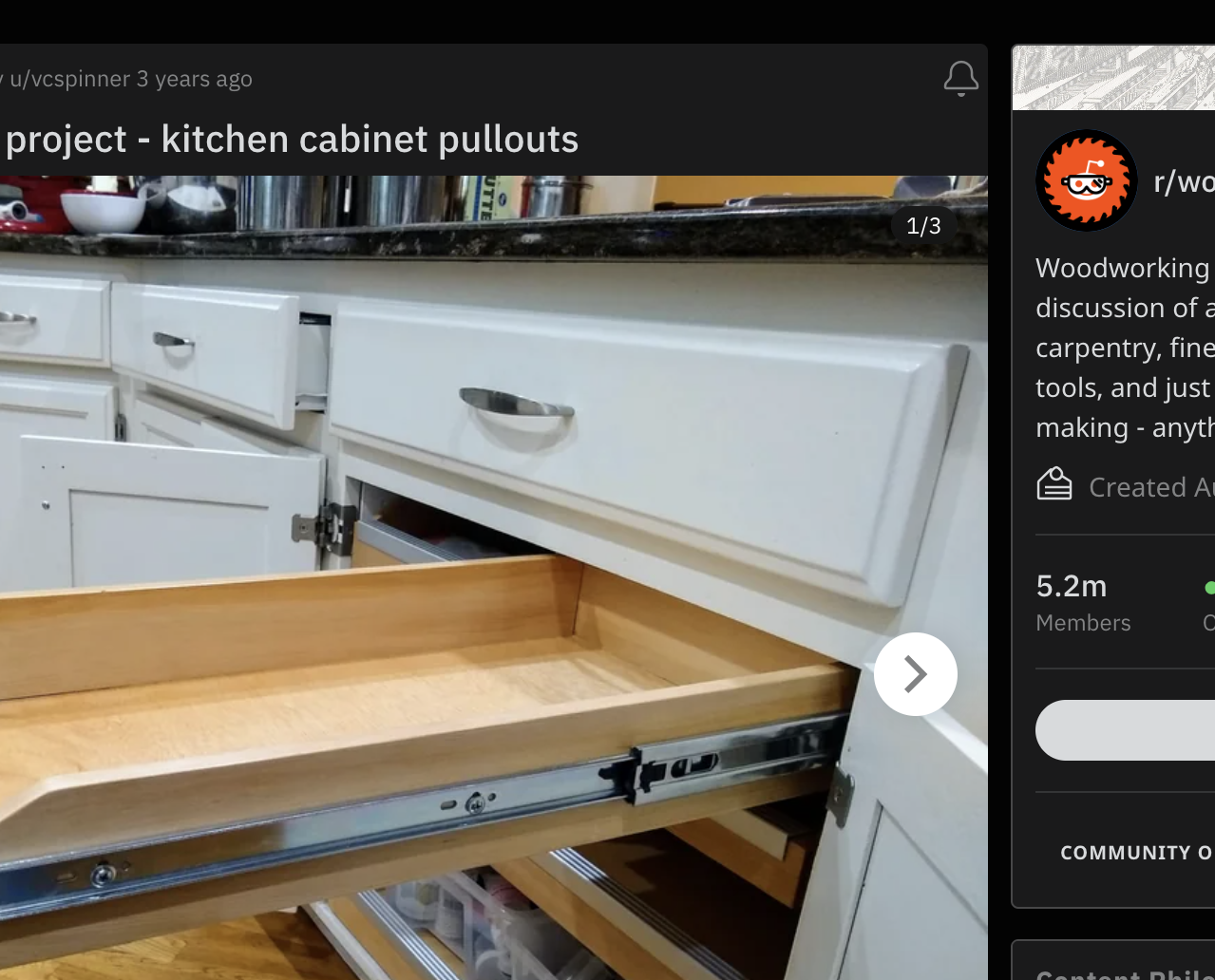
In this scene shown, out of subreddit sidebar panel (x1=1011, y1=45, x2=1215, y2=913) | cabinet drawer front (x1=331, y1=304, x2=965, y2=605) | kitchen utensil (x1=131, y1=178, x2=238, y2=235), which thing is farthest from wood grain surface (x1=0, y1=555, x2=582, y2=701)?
kitchen utensil (x1=131, y1=178, x2=238, y2=235)

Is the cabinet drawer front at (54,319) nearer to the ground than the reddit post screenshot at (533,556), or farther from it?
farther from it

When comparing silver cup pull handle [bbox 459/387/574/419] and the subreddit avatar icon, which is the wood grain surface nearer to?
silver cup pull handle [bbox 459/387/574/419]

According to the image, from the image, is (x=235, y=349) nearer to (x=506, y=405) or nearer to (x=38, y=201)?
(x=506, y=405)

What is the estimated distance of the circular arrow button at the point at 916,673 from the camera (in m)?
0.49

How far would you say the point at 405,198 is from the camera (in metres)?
1.42

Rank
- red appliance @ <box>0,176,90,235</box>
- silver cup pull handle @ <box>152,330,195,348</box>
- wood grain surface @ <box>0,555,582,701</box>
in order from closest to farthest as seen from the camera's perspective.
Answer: wood grain surface @ <box>0,555,582,701</box> → silver cup pull handle @ <box>152,330,195,348</box> → red appliance @ <box>0,176,90,235</box>

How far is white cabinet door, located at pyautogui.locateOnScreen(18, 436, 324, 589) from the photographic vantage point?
3.23ft

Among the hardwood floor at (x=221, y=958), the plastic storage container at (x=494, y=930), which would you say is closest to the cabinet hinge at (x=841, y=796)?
the plastic storage container at (x=494, y=930)

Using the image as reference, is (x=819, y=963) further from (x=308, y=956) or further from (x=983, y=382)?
(x=308, y=956)

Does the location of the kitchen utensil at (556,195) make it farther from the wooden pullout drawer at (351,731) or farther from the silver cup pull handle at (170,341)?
the wooden pullout drawer at (351,731)

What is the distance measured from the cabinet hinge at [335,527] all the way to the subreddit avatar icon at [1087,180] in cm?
80

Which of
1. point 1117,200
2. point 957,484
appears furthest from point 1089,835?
point 1117,200

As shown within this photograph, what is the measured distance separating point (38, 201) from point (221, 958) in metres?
1.49

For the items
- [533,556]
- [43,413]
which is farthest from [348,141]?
[43,413]
